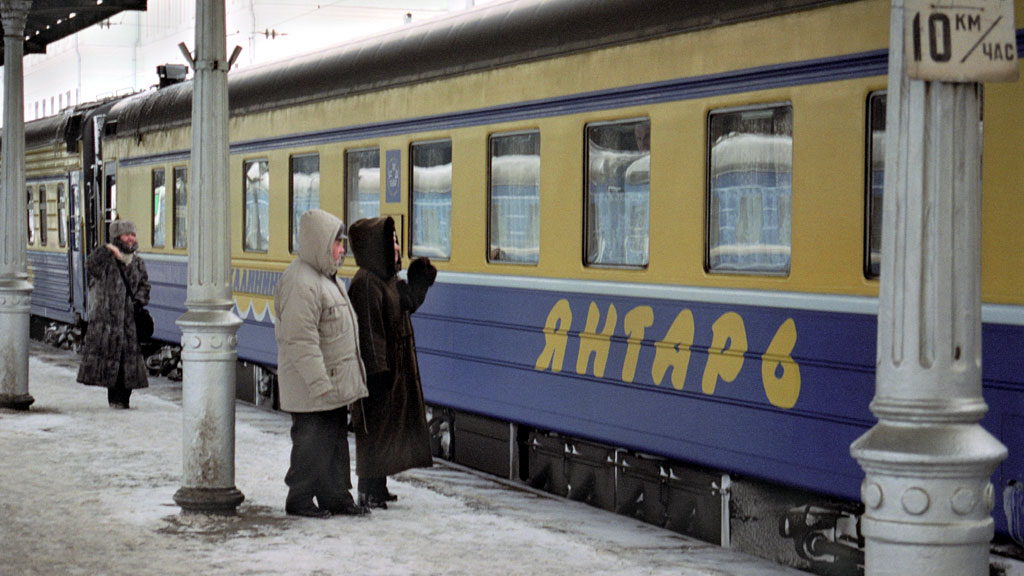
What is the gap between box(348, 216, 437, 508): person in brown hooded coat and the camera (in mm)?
8555

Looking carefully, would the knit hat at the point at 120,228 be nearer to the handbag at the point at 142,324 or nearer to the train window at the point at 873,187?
the handbag at the point at 142,324

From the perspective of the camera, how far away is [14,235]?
14.2m

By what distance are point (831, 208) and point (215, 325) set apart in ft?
10.9

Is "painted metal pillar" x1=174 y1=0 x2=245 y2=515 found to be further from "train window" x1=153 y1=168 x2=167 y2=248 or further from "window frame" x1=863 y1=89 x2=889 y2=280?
"train window" x1=153 y1=168 x2=167 y2=248

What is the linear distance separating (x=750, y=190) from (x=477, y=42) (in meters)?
3.05

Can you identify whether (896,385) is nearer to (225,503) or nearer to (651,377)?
(651,377)

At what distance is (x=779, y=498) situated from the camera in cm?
779

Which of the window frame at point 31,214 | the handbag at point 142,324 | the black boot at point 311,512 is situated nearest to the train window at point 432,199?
the black boot at point 311,512

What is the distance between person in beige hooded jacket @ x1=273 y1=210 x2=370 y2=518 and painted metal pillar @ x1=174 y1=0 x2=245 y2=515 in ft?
1.17

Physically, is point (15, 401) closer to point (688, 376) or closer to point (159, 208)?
point (159, 208)

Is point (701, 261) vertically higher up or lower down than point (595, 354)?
higher up

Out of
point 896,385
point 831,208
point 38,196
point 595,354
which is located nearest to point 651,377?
point 595,354

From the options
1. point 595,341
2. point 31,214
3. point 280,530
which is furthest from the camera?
point 31,214

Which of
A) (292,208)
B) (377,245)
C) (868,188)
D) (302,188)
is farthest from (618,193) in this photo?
(292,208)
